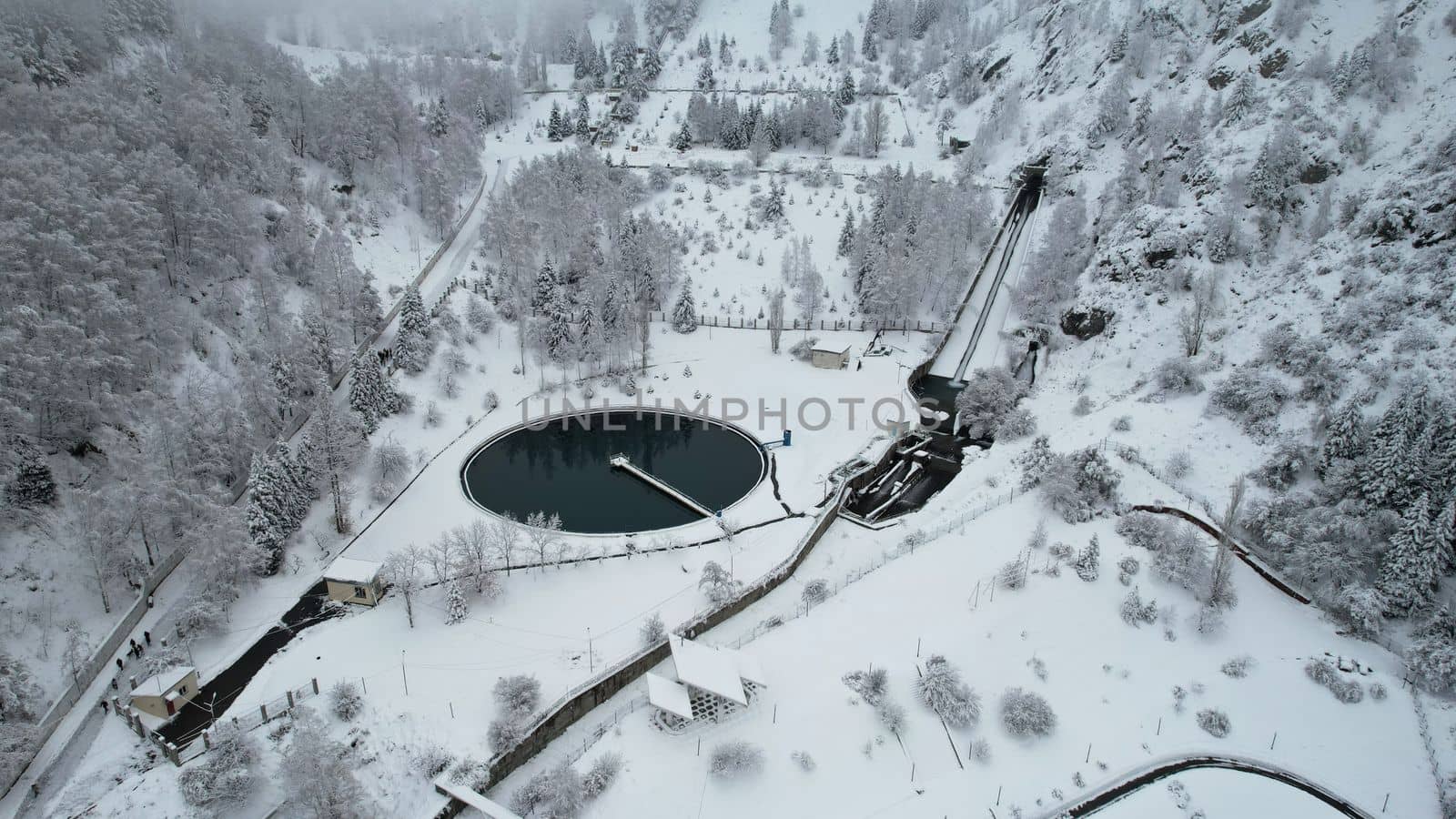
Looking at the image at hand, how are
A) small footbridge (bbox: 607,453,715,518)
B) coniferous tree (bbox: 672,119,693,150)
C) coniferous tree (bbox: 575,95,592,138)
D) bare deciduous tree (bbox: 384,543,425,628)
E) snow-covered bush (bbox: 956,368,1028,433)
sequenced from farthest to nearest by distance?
coniferous tree (bbox: 575,95,592,138)
coniferous tree (bbox: 672,119,693,150)
snow-covered bush (bbox: 956,368,1028,433)
small footbridge (bbox: 607,453,715,518)
bare deciduous tree (bbox: 384,543,425,628)

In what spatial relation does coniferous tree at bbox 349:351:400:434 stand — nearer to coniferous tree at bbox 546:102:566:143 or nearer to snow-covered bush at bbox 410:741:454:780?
snow-covered bush at bbox 410:741:454:780

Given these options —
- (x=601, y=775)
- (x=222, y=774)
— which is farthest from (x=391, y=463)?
(x=601, y=775)

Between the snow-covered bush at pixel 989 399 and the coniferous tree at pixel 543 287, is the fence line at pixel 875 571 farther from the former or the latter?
the coniferous tree at pixel 543 287

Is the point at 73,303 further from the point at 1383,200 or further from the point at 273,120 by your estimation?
the point at 1383,200

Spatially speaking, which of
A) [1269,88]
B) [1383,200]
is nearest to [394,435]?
[1383,200]

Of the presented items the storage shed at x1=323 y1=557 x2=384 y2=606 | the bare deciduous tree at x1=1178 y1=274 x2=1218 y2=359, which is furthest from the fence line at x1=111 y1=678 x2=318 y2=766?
the bare deciduous tree at x1=1178 y1=274 x2=1218 y2=359

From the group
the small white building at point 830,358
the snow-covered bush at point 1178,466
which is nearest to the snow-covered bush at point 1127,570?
the snow-covered bush at point 1178,466
